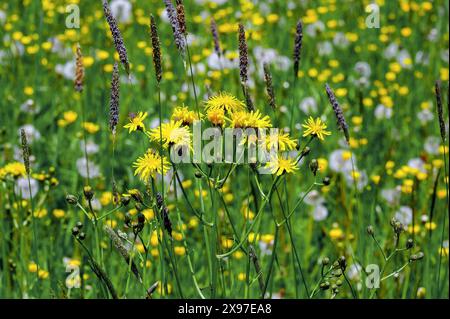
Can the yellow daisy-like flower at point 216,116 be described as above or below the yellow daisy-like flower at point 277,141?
above

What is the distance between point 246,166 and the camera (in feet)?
6.42

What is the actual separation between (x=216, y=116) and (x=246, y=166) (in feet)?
1.38

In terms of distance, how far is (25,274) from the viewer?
223 cm

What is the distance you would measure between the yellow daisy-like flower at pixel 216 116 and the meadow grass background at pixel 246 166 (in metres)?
0.28

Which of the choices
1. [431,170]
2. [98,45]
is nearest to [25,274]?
[431,170]

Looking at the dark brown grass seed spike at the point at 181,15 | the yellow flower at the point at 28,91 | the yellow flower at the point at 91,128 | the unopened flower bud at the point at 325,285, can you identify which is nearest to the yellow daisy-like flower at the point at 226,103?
the dark brown grass seed spike at the point at 181,15

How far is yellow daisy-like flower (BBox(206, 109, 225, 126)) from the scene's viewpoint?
1.56m

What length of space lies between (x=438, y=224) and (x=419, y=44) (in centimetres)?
146

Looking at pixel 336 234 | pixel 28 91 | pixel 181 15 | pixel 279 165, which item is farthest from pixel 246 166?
pixel 28 91

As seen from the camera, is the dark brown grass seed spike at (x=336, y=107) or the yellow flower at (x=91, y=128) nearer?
the dark brown grass seed spike at (x=336, y=107)

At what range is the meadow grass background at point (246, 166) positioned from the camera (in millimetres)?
2338

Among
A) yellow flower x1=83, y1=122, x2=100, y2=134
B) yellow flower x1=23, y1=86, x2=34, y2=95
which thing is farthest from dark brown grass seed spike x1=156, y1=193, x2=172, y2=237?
yellow flower x1=23, y1=86, x2=34, y2=95

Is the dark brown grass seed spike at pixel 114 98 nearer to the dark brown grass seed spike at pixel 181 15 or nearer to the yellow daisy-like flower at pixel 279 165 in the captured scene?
the dark brown grass seed spike at pixel 181 15

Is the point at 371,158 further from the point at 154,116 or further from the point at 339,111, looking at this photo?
the point at 339,111
